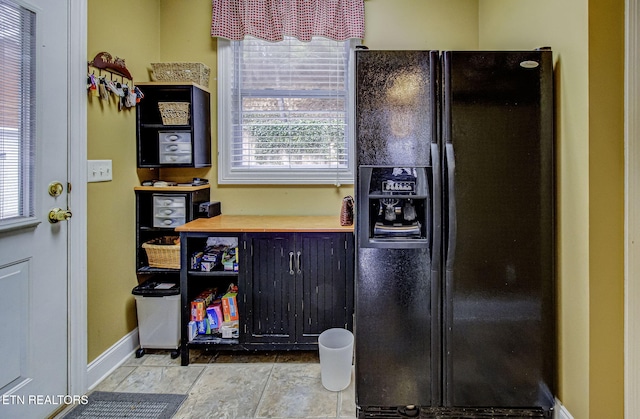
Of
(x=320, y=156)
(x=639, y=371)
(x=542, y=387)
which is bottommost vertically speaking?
(x=542, y=387)

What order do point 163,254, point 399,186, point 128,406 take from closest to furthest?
point 399,186, point 128,406, point 163,254

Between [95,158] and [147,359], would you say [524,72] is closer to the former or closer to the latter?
[95,158]

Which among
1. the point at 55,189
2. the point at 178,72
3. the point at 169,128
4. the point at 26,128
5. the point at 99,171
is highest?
the point at 178,72

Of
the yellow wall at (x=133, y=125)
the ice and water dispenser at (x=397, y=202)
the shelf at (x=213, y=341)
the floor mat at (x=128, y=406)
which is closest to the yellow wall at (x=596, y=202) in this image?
the ice and water dispenser at (x=397, y=202)

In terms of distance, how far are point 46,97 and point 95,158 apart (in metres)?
0.43

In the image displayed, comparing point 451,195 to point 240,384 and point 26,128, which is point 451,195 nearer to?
point 240,384

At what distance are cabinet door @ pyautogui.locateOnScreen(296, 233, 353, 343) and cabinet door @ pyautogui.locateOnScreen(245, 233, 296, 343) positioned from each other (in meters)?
0.07

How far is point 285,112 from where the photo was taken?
2.80 meters

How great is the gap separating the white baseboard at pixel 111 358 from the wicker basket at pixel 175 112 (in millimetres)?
1439

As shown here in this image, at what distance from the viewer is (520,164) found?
1.69 meters

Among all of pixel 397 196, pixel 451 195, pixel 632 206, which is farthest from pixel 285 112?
pixel 632 206

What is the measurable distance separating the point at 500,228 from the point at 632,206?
48cm

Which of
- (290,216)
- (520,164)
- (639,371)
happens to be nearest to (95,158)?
(290,216)

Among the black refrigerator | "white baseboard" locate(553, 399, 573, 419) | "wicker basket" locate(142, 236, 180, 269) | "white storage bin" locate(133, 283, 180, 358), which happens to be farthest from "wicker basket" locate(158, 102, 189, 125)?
"white baseboard" locate(553, 399, 573, 419)
